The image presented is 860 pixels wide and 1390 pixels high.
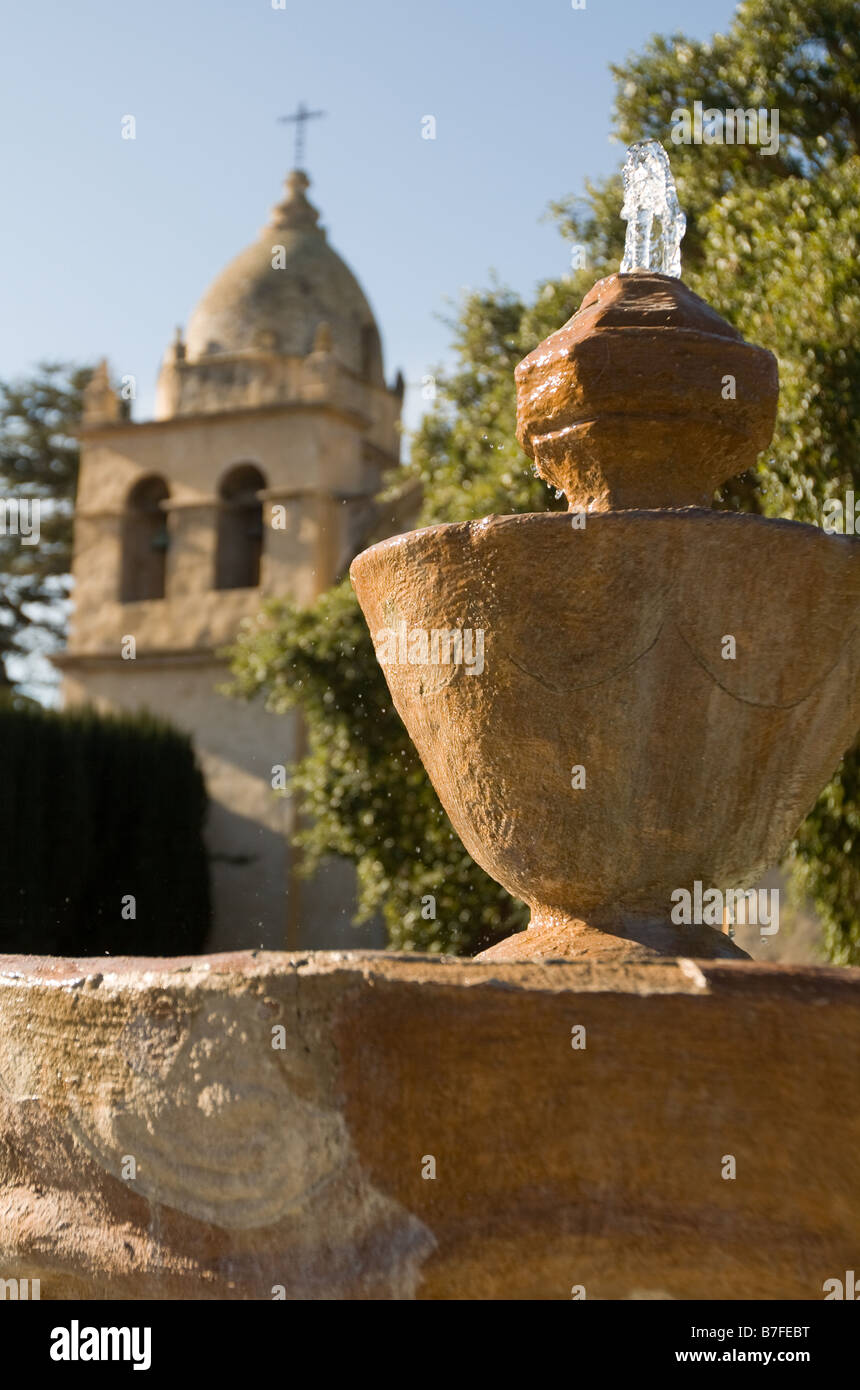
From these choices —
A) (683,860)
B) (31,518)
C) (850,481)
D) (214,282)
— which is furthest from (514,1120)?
(31,518)

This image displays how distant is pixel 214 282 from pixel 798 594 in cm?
1778

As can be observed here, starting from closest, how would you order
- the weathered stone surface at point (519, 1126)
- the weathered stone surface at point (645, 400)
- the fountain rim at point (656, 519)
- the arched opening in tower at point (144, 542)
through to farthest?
1. the weathered stone surface at point (519, 1126)
2. the fountain rim at point (656, 519)
3. the weathered stone surface at point (645, 400)
4. the arched opening in tower at point (144, 542)

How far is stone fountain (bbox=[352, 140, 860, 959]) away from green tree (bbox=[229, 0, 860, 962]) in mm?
3953

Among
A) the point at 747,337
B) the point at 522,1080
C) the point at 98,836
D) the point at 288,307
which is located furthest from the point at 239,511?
the point at 522,1080

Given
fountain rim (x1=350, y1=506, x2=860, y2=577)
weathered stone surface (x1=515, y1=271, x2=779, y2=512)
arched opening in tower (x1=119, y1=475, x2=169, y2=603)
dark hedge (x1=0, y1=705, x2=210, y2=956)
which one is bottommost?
dark hedge (x1=0, y1=705, x2=210, y2=956)

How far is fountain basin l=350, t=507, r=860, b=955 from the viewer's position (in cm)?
328

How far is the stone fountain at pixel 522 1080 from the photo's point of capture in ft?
7.72

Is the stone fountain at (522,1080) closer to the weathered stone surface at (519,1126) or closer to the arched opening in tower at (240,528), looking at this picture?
the weathered stone surface at (519,1126)

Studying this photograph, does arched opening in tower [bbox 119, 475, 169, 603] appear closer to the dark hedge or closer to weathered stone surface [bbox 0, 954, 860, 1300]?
the dark hedge

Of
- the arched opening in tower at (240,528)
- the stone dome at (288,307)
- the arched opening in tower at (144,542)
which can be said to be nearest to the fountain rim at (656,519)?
the stone dome at (288,307)

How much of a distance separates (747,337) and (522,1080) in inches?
259

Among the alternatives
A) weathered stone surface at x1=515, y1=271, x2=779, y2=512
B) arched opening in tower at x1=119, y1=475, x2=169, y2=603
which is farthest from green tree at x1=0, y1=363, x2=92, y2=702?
weathered stone surface at x1=515, y1=271, x2=779, y2=512

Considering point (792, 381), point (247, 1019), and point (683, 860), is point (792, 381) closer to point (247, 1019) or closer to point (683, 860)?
point (683, 860)

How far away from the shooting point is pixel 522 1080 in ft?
7.81
